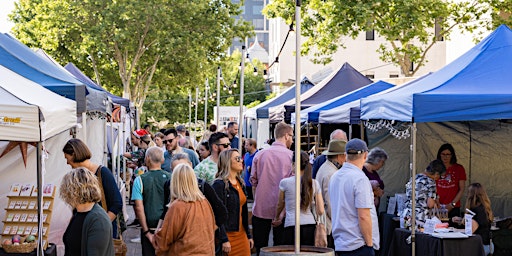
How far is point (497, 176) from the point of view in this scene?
580 inches

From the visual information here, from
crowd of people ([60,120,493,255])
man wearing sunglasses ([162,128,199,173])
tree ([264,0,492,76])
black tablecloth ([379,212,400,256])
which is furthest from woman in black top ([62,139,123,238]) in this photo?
tree ([264,0,492,76])

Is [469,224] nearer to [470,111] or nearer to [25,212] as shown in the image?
[470,111]

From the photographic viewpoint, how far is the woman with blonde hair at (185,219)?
755 centimetres

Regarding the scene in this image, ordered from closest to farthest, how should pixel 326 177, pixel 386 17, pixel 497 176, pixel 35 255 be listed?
pixel 35 255
pixel 326 177
pixel 497 176
pixel 386 17

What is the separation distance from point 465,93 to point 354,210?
2.48 metres

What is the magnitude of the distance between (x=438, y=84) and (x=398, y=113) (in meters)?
0.59

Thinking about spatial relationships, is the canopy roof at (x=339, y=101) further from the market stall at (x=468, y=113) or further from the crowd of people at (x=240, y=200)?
the crowd of people at (x=240, y=200)

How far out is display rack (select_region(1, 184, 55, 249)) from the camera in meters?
9.55

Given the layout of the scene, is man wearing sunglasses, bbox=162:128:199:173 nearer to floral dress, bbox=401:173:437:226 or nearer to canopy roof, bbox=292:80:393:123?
floral dress, bbox=401:173:437:226

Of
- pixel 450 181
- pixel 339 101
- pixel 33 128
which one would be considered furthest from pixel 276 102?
pixel 33 128

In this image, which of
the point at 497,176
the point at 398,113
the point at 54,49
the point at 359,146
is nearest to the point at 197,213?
the point at 359,146

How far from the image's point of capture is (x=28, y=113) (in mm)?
7488

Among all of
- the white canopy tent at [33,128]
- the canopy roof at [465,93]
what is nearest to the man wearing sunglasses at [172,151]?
the white canopy tent at [33,128]

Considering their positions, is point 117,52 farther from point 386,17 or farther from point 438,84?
point 438,84
